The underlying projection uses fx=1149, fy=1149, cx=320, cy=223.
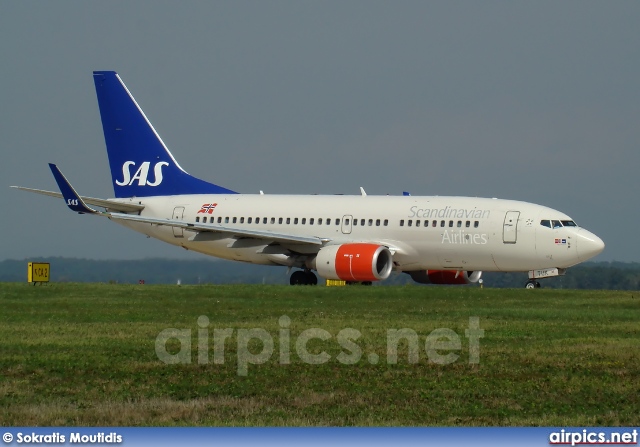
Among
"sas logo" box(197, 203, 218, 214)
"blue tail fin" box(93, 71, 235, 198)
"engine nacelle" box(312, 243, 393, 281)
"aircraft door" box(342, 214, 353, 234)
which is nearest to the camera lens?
"engine nacelle" box(312, 243, 393, 281)

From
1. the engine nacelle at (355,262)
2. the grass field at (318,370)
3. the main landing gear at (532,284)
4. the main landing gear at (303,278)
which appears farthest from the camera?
the main landing gear at (303,278)

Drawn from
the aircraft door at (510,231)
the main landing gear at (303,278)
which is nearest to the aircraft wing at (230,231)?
the main landing gear at (303,278)

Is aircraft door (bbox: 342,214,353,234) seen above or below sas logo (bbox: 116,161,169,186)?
below

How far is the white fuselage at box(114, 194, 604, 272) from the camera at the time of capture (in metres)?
38.4

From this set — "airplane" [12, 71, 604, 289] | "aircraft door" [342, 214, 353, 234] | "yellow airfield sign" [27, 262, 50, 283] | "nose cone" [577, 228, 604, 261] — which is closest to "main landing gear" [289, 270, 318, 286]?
"airplane" [12, 71, 604, 289]

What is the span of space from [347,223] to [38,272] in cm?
1122

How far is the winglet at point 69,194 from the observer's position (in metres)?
41.2

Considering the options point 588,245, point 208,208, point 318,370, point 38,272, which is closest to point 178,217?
point 208,208

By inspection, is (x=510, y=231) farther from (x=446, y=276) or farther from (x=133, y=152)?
(x=133, y=152)

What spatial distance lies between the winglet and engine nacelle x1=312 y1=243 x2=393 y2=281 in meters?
8.76

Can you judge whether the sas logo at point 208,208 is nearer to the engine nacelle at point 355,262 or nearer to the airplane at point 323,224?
the airplane at point 323,224

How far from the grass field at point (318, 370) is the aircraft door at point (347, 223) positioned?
541 inches

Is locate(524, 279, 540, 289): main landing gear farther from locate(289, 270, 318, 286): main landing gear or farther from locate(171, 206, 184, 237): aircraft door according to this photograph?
locate(171, 206, 184, 237): aircraft door

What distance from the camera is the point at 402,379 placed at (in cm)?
1572
